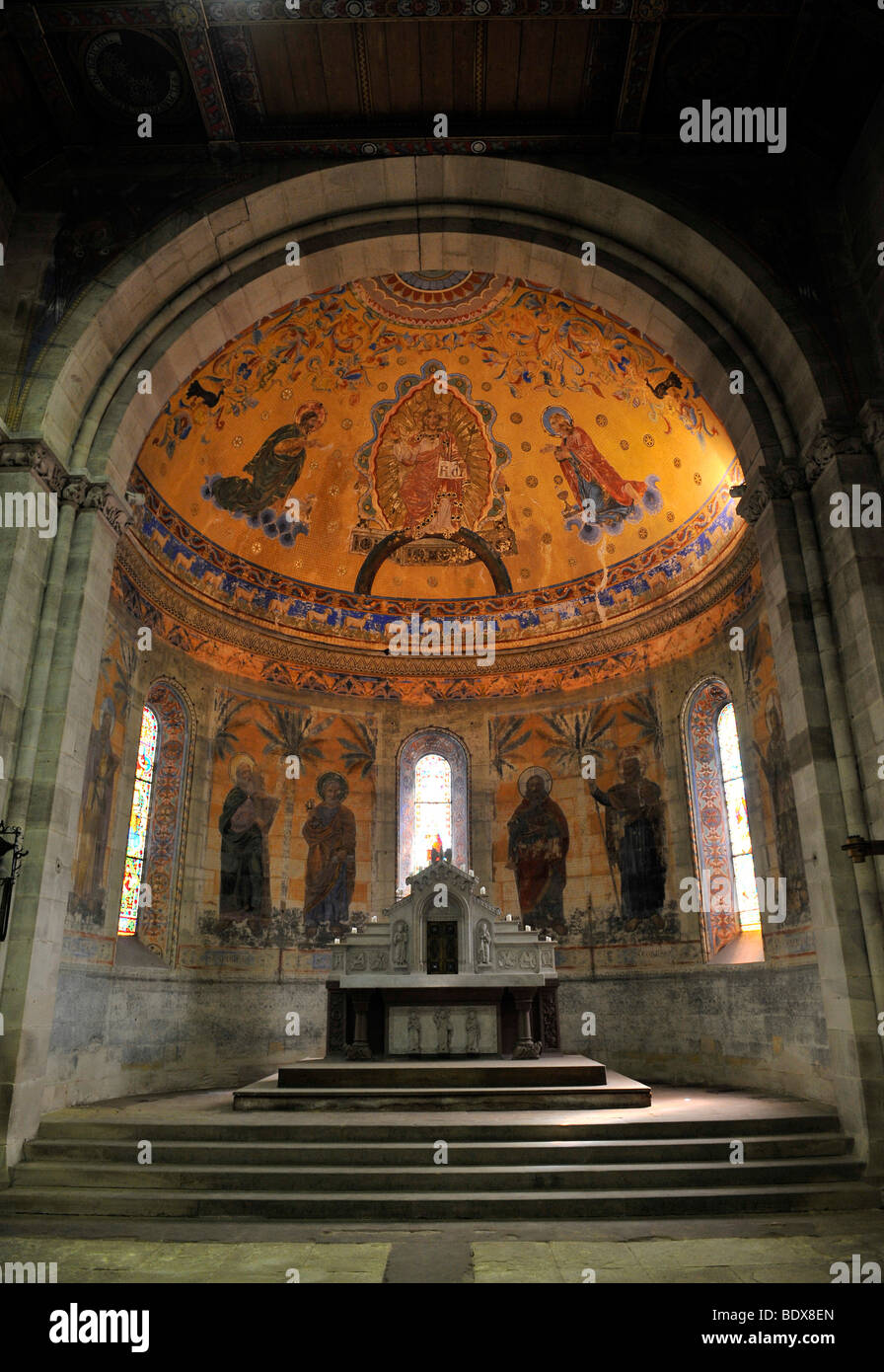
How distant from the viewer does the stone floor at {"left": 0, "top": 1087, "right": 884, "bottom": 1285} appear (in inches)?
223

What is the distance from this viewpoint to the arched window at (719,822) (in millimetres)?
14758

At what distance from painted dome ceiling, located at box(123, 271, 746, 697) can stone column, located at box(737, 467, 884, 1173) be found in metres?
5.37

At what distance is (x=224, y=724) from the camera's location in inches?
663

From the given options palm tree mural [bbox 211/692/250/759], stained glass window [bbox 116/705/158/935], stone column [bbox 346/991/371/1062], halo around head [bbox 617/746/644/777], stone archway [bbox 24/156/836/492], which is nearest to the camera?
stone archway [bbox 24/156/836/492]

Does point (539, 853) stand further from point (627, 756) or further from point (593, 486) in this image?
point (593, 486)

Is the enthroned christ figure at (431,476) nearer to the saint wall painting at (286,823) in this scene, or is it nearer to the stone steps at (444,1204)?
the saint wall painting at (286,823)

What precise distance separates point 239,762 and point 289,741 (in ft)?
4.11

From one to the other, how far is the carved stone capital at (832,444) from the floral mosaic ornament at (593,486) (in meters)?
7.55

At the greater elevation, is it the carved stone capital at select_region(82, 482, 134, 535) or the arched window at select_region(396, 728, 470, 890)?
the carved stone capital at select_region(82, 482, 134, 535)

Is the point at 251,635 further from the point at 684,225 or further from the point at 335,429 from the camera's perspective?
the point at 684,225

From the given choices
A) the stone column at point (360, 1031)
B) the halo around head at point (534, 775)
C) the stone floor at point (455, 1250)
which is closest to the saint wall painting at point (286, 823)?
the halo around head at point (534, 775)

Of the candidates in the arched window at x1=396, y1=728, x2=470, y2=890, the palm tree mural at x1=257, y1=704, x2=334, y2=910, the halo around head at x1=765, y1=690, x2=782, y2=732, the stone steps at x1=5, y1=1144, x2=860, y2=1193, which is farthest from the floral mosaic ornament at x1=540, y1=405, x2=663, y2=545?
the stone steps at x1=5, y1=1144, x2=860, y2=1193

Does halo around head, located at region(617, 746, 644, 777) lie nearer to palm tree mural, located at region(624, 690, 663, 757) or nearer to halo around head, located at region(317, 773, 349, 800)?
palm tree mural, located at region(624, 690, 663, 757)

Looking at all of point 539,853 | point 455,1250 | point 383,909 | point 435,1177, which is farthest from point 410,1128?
point 539,853
